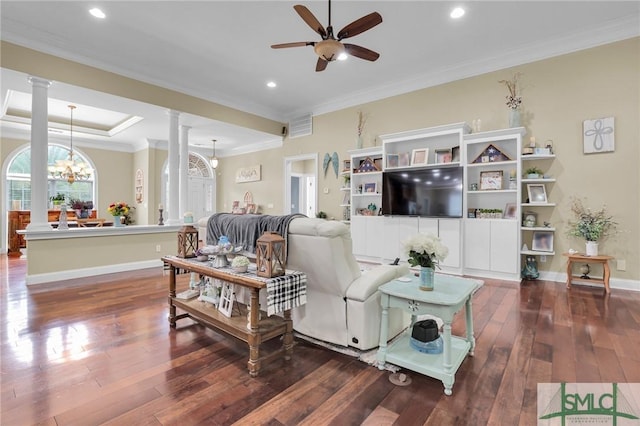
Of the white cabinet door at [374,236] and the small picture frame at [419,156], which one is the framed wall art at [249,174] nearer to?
the white cabinet door at [374,236]

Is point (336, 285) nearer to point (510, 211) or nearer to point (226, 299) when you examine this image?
point (226, 299)

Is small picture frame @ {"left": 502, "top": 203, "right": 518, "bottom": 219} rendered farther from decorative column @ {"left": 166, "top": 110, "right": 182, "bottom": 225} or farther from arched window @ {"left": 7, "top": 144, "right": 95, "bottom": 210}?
arched window @ {"left": 7, "top": 144, "right": 95, "bottom": 210}

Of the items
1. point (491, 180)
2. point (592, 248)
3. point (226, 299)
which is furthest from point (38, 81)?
point (592, 248)

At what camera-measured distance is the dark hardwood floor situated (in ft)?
5.28

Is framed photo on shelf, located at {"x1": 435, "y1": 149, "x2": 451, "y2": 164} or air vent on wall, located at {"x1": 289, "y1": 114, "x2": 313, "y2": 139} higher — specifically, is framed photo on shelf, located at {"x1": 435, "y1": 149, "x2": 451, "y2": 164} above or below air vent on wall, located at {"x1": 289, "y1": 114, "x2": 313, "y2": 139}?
below

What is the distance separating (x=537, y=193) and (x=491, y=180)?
24.8 inches

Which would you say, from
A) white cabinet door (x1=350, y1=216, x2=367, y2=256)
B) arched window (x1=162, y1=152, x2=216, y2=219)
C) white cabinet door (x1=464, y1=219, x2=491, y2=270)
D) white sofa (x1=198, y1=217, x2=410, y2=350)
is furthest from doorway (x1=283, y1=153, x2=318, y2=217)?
white sofa (x1=198, y1=217, x2=410, y2=350)

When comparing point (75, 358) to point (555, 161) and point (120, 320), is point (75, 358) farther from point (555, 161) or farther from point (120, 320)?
point (555, 161)

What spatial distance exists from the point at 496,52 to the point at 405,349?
4770 mm

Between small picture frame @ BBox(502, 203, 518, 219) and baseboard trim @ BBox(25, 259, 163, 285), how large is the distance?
600 cm

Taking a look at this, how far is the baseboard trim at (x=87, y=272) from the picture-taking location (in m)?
4.21

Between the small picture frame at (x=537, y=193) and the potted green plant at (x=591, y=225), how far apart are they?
0.37m

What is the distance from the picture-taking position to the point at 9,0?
11.1ft

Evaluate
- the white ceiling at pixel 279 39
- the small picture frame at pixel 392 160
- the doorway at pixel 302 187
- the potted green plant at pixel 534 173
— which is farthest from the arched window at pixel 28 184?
the potted green plant at pixel 534 173
